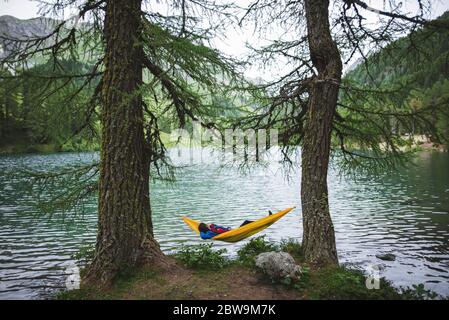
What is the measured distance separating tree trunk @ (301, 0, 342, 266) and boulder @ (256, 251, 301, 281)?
2.26 feet

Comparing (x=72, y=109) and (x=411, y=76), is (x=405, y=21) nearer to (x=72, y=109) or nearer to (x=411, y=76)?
(x=411, y=76)

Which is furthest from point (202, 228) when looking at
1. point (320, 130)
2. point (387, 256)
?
point (387, 256)

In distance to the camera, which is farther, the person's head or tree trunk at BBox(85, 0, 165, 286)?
the person's head

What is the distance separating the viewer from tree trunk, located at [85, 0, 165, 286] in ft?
14.8

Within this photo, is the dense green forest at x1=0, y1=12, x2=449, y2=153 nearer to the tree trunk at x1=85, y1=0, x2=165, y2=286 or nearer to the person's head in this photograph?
the tree trunk at x1=85, y1=0, x2=165, y2=286

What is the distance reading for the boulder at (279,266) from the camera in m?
4.41

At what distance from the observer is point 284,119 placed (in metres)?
5.86

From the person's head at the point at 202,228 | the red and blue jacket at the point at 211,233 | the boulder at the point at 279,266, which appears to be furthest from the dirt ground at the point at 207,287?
the person's head at the point at 202,228

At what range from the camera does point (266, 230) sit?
1171 cm

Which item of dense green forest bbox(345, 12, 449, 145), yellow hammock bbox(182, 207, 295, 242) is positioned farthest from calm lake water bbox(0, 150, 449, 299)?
dense green forest bbox(345, 12, 449, 145)

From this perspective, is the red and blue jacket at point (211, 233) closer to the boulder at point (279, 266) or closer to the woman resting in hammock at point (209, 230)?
the woman resting in hammock at point (209, 230)

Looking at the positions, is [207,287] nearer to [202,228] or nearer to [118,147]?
[202,228]

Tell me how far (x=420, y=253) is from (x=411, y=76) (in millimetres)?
5901

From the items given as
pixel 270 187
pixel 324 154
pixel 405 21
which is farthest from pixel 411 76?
pixel 270 187
